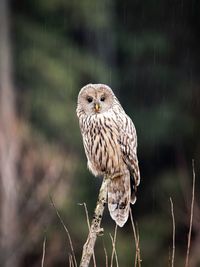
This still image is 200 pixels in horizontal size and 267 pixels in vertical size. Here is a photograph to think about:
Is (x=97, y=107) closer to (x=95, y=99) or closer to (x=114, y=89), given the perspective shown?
(x=95, y=99)

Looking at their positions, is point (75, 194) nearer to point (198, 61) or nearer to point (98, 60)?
point (98, 60)

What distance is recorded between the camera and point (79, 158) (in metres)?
16.0

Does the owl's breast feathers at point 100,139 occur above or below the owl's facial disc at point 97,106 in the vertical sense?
below

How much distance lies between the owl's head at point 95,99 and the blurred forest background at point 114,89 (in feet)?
21.6

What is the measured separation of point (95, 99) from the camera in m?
6.47

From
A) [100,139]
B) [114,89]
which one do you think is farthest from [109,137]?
[114,89]

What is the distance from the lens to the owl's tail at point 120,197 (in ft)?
20.0

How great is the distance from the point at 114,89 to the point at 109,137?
10.3 metres

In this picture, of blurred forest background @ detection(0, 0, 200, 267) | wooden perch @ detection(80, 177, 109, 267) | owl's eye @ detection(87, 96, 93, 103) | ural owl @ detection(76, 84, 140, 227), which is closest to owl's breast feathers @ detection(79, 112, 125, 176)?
ural owl @ detection(76, 84, 140, 227)

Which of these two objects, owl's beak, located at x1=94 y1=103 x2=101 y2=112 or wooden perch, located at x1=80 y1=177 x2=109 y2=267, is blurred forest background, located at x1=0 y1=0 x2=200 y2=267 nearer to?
owl's beak, located at x1=94 y1=103 x2=101 y2=112

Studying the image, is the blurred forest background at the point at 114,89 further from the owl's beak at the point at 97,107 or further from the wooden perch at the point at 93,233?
the wooden perch at the point at 93,233

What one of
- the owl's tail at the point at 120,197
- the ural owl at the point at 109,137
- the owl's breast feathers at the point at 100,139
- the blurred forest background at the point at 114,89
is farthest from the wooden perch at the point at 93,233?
the blurred forest background at the point at 114,89

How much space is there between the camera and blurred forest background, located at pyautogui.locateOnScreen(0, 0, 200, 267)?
1538 centimetres

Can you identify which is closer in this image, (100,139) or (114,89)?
(100,139)
